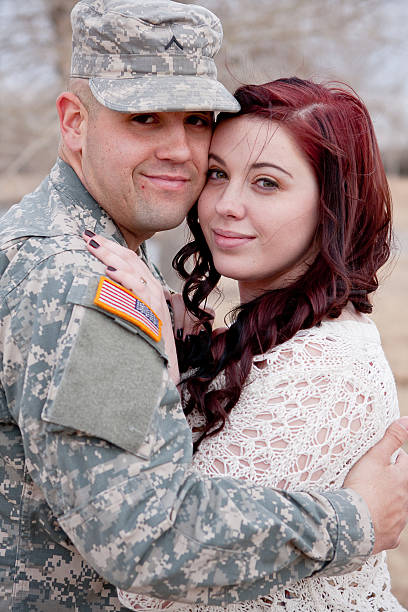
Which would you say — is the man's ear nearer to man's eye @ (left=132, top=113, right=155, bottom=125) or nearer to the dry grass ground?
man's eye @ (left=132, top=113, right=155, bottom=125)

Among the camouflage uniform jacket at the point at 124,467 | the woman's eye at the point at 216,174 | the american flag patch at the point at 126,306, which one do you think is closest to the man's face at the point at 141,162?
the woman's eye at the point at 216,174

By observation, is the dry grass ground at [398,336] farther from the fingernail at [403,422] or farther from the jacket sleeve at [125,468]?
the jacket sleeve at [125,468]

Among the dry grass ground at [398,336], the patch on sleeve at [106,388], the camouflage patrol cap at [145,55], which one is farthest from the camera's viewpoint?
the dry grass ground at [398,336]

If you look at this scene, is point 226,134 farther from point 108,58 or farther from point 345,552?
point 345,552

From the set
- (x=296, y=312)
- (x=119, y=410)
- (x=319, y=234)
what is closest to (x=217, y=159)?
(x=319, y=234)

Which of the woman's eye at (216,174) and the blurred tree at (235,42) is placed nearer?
the woman's eye at (216,174)

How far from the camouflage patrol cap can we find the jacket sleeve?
609mm

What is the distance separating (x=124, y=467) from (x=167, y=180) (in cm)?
100

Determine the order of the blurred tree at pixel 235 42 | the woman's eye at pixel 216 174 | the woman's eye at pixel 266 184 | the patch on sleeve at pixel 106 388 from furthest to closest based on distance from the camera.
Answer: the blurred tree at pixel 235 42 < the woman's eye at pixel 216 174 < the woman's eye at pixel 266 184 < the patch on sleeve at pixel 106 388

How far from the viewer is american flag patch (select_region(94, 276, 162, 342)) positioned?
1920mm

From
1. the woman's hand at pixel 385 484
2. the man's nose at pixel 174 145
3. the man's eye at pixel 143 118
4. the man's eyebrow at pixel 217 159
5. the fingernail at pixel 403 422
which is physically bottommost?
the woman's hand at pixel 385 484

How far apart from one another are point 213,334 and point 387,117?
6985 mm

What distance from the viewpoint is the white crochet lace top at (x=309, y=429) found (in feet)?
7.23

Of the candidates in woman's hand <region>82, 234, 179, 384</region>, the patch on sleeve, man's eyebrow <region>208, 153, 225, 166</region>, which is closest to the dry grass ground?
man's eyebrow <region>208, 153, 225, 166</region>
